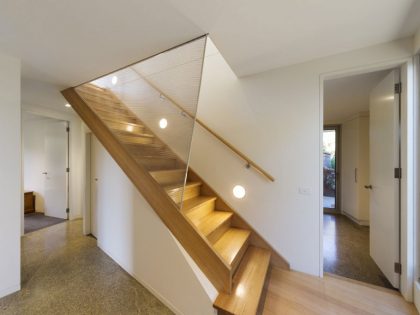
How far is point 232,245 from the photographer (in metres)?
1.95

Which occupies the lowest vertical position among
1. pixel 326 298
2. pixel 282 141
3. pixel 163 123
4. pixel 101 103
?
pixel 326 298

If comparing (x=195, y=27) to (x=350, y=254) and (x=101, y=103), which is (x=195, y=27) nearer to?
(x=101, y=103)

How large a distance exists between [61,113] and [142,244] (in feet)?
12.0

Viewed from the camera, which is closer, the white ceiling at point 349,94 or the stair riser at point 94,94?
the white ceiling at point 349,94

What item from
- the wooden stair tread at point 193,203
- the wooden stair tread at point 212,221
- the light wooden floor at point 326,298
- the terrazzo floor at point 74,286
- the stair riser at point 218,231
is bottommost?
the terrazzo floor at point 74,286

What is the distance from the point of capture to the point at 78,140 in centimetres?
434

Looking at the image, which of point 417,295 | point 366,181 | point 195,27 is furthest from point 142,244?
point 366,181

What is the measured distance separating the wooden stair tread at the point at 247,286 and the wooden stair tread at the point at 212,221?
46 cm

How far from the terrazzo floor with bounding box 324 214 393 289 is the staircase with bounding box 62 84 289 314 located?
2.39ft

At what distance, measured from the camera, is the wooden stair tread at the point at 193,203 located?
2.01m

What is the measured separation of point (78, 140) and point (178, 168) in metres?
3.76

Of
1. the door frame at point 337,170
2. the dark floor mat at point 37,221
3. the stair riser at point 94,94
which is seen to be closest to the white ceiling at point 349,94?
the door frame at point 337,170

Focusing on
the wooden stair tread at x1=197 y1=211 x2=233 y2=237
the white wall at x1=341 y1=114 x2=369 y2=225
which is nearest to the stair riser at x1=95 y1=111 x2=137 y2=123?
the wooden stair tread at x1=197 y1=211 x2=233 y2=237

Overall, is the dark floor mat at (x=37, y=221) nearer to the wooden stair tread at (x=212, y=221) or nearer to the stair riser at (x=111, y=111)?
the stair riser at (x=111, y=111)
